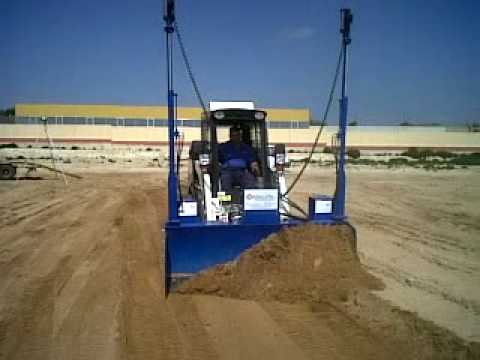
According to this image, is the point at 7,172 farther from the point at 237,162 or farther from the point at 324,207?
the point at 324,207

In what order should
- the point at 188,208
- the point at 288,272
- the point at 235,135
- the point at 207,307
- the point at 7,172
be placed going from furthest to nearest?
the point at 7,172 < the point at 235,135 < the point at 188,208 < the point at 288,272 < the point at 207,307

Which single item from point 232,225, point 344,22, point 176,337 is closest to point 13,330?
point 176,337

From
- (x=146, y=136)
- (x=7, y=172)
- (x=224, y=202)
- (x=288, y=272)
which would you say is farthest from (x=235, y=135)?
(x=146, y=136)

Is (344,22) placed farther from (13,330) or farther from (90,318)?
(13,330)

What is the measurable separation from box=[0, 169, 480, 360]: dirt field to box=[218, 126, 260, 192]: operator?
186 centimetres

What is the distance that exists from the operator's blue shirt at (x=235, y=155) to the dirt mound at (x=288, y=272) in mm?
1918

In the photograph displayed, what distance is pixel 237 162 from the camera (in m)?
9.12

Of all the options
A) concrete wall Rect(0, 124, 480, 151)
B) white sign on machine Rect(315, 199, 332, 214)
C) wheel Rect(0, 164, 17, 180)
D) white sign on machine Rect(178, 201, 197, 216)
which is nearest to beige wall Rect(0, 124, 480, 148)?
concrete wall Rect(0, 124, 480, 151)

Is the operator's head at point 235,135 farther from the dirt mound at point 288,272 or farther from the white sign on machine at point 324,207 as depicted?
the dirt mound at point 288,272

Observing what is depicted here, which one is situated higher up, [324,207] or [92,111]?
[92,111]

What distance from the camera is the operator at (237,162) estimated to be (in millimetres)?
8820

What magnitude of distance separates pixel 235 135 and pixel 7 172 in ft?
72.0

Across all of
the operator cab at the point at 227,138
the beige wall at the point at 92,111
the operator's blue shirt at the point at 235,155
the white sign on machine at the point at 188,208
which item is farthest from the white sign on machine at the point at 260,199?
the beige wall at the point at 92,111

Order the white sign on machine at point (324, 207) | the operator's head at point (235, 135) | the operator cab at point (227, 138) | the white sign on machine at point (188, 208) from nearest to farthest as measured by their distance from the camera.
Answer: the white sign on machine at point (188, 208) < the white sign on machine at point (324, 207) < the operator cab at point (227, 138) < the operator's head at point (235, 135)
